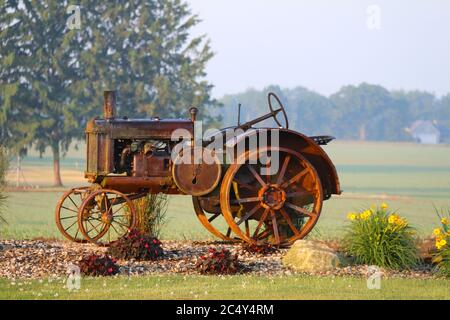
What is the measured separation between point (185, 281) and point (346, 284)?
162cm

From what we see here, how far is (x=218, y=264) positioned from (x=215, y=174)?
1624 mm

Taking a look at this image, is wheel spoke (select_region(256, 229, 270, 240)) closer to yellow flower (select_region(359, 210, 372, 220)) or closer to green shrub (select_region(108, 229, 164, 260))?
yellow flower (select_region(359, 210, 372, 220))

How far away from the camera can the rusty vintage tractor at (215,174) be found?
34.5 feet

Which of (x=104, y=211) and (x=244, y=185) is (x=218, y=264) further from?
(x=104, y=211)

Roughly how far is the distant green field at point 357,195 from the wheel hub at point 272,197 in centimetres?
217

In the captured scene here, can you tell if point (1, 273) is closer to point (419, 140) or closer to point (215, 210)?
point (215, 210)

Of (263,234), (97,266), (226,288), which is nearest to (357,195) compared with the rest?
(263,234)

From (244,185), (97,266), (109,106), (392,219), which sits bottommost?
(97,266)

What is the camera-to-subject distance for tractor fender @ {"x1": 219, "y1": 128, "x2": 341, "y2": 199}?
1062 cm

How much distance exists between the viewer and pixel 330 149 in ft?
256

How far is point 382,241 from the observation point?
33.1 ft

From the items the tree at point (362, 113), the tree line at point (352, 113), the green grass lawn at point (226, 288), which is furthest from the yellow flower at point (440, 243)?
the tree at point (362, 113)

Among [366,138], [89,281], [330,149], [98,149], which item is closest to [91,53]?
[98,149]

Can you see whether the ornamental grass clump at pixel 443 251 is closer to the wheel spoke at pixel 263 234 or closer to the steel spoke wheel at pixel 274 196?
the steel spoke wheel at pixel 274 196
